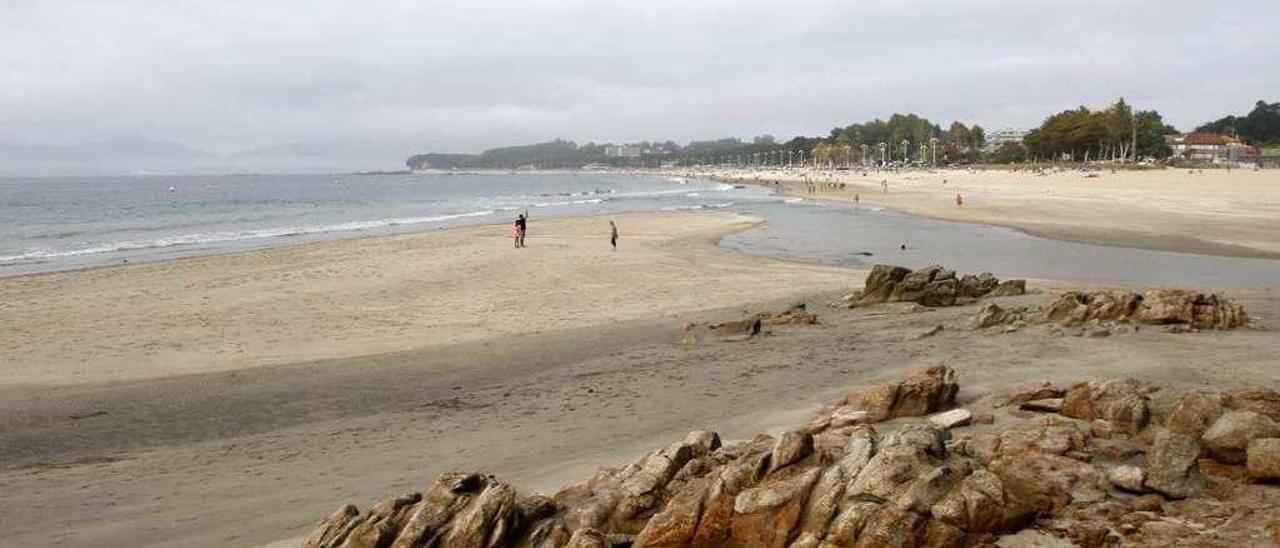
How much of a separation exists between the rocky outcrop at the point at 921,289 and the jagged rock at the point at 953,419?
9.74m

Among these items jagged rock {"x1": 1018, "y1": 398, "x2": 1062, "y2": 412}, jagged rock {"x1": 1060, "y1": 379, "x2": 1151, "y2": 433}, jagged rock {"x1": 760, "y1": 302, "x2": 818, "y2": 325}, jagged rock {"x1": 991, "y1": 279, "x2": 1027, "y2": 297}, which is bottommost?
jagged rock {"x1": 760, "y1": 302, "x2": 818, "y2": 325}

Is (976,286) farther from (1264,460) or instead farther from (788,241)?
(788,241)

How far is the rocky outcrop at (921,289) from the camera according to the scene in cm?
1853

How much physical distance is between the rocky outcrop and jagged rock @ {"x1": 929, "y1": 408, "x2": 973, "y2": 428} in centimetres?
974

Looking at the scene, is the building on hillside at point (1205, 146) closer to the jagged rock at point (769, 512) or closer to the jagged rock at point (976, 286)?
the jagged rock at point (976, 286)

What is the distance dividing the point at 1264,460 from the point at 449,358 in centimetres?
1218

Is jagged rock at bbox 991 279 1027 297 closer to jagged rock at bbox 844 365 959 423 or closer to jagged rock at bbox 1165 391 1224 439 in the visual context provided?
jagged rock at bbox 844 365 959 423

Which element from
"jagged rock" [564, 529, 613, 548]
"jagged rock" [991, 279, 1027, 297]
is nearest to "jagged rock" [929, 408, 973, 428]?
"jagged rock" [564, 529, 613, 548]

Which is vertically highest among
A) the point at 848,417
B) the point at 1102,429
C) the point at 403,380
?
the point at 1102,429

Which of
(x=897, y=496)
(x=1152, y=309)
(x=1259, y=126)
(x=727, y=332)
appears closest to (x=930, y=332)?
(x=1152, y=309)

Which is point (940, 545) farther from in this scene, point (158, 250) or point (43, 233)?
point (43, 233)

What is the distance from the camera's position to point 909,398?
948cm

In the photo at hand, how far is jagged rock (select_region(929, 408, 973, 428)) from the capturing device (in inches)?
344

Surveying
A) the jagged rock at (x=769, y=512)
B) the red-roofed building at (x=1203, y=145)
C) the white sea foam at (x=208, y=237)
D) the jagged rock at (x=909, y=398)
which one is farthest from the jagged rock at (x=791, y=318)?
the red-roofed building at (x=1203, y=145)
